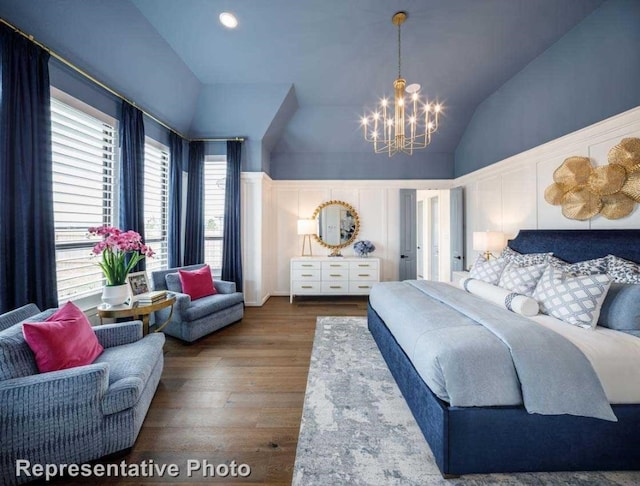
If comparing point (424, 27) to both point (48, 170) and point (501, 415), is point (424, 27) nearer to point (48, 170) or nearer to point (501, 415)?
point (501, 415)

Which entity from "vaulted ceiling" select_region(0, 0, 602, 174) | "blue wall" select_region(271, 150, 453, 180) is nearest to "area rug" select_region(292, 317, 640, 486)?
"vaulted ceiling" select_region(0, 0, 602, 174)

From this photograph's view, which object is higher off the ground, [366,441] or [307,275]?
[307,275]

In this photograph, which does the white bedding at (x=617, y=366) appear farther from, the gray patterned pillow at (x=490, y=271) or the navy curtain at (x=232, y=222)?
the navy curtain at (x=232, y=222)

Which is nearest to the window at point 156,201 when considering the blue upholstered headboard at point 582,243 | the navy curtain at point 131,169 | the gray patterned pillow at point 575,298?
the navy curtain at point 131,169

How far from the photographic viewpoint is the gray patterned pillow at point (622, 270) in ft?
6.57

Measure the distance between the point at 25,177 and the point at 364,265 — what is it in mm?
4435

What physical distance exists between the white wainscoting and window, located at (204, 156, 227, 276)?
446cm

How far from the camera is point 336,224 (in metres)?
5.46

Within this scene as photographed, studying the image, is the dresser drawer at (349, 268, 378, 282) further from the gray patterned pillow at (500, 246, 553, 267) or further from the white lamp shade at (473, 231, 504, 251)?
the gray patterned pillow at (500, 246, 553, 267)

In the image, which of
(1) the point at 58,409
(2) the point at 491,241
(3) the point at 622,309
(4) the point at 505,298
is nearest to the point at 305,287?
(2) the point at 491,241

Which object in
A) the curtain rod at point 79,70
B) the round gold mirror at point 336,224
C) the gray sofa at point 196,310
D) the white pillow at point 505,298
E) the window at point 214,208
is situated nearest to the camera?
the curtain rod at point 79,70

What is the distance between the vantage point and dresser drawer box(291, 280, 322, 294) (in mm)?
4961

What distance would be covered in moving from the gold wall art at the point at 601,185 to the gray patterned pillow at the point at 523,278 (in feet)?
2.77

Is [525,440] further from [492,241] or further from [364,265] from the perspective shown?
[364,265]
